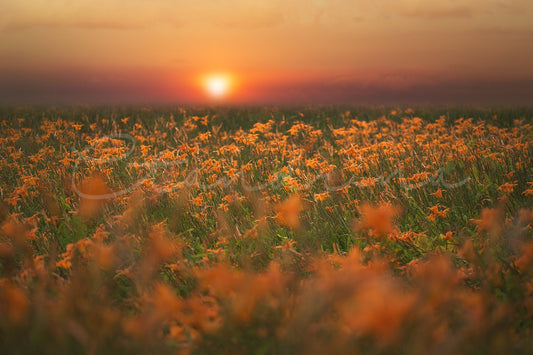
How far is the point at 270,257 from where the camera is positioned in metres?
3.53

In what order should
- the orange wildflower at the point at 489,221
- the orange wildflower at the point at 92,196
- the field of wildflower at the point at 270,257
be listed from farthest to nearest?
the orange wildflower at the point at 92,196, the orange wildflower at the point at 489,221, the field of wildflower at the point at 270,257

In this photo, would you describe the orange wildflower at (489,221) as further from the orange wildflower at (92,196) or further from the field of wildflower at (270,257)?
the orange wildflower at (92,196)

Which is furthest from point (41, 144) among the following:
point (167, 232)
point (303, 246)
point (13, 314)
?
point (13, 314)

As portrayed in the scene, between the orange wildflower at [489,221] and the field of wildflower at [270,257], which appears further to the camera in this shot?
the orange wildflower at [489,221]

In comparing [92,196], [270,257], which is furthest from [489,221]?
[92,196]

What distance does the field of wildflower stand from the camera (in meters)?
1.63

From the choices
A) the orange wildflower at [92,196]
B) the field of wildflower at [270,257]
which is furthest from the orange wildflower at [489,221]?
the orange wildflower at [92,196]

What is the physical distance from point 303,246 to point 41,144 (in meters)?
8.37

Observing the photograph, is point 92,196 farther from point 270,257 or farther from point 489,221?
point 489,221

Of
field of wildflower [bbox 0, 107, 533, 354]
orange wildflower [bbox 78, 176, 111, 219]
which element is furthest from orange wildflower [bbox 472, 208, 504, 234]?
orange wildflower [bbox 78, 176, 111, 219]

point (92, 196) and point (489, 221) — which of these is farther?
point (92, 196)

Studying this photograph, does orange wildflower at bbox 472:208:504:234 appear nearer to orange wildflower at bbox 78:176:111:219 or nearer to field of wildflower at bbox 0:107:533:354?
field of wildflower at bbox 0:107:533:354

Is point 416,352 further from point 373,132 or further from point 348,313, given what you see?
point 373,132

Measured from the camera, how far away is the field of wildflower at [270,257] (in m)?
1.63
